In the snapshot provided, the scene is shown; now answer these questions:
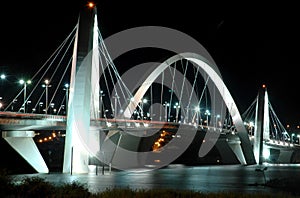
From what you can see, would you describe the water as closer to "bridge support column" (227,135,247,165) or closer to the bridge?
the bridge

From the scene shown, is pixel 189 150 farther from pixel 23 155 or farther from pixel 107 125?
pixel 23 155

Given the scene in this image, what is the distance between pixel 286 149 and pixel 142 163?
125 feet

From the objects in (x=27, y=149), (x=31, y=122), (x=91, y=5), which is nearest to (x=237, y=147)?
(x=27, y=149)

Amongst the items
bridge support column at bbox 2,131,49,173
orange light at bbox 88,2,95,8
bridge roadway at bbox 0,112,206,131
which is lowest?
bridge support column at bbox 2,131,49,173

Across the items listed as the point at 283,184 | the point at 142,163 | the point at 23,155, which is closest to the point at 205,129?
the point at 142,163

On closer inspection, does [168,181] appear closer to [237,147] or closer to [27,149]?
[27,149]

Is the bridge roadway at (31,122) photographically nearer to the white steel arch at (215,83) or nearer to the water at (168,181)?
the water at (168,181)

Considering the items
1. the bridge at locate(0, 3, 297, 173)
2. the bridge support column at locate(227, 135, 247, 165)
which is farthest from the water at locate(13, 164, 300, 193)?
the bridge support column at locate(227, 135, 247, 165)

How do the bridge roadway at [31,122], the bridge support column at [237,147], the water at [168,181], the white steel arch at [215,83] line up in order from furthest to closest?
1. the bridge support column at [237,147]
2. the white steel arch at [215,83]
3. the bridge roadway at [31,122]
4. the water at [168,181]

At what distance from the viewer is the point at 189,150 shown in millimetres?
83188

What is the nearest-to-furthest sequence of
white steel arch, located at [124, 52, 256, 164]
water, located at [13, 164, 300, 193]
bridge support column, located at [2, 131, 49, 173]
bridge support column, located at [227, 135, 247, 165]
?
water, located at [13, 164, 300, 193] < bridge support column, located at [2, 131, 49, 173] < white steel arch, located at [124, 52, 256, 164] < bridge support column, located at [227, 135, 247, 165]

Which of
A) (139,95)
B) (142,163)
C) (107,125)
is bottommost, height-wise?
(142,163)

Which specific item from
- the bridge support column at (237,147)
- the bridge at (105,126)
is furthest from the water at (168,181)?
the bridge support column at (237,147)

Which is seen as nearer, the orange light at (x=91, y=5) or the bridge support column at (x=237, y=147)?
the orange light at (x=91, y=5)
